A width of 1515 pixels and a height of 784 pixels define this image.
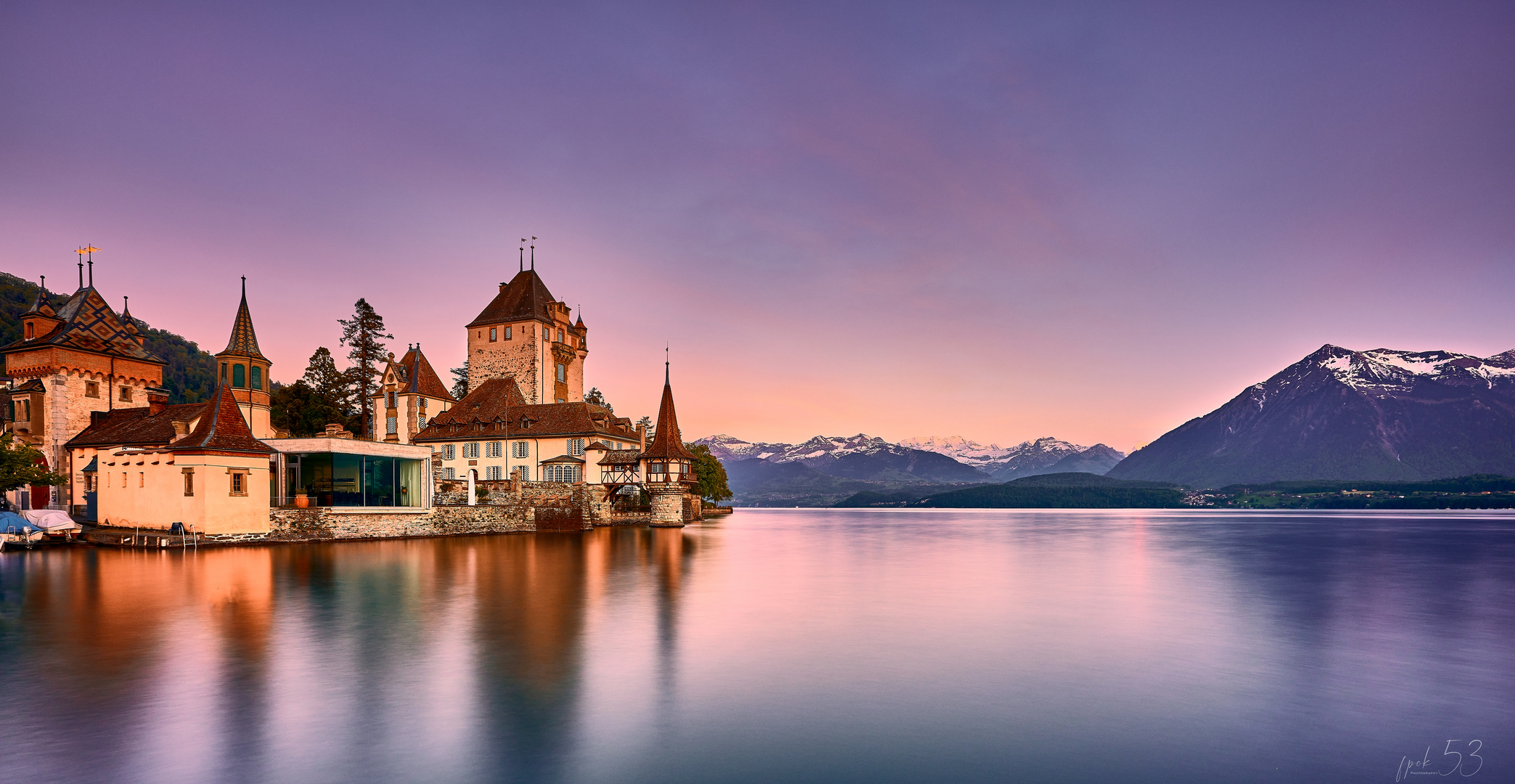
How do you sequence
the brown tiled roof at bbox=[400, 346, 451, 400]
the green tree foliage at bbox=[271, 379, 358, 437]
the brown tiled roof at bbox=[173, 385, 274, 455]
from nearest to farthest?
Result: the brown tiled roof at bbox=[173, 385, 274, 455], the brown tiled roof at bbox=[400, 346, 451, 400], the green tree foliage at bbox=[271, 379, 358, 437]

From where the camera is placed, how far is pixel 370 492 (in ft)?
172

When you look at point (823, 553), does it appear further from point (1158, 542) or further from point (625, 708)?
point (625, 708)

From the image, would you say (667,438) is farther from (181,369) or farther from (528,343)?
(181,369)

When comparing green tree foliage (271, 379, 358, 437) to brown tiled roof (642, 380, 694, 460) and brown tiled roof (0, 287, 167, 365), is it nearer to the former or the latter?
brown tiled roof (0, 287, 167, 365)

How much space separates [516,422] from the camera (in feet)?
216

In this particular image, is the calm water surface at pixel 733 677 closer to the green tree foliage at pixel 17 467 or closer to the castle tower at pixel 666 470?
the green tree foliage at pixel 17 467

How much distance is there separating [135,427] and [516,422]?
2534 centimetres

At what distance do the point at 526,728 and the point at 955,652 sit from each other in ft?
32.2

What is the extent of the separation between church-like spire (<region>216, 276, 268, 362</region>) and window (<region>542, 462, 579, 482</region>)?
72.7 feet

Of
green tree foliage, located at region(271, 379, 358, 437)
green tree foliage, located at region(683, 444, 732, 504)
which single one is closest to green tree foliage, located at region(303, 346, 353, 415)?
green tree foliage, located at region(271, 379, 358, 437)

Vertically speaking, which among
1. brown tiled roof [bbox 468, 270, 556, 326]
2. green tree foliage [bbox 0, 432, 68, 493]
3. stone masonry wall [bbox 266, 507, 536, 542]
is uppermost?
brown tiled roof [bbox 468, 270, 556, 326]

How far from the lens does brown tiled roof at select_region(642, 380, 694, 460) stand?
212 ft

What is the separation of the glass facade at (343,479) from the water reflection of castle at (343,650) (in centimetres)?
1613

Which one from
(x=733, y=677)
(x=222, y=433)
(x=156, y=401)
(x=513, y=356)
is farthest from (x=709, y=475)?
(x=733, y=677)
